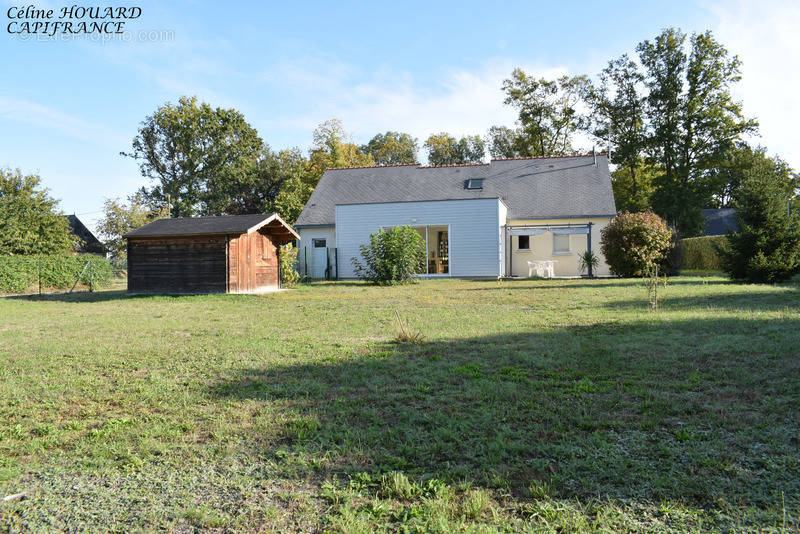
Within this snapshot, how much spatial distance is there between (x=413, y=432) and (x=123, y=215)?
46143 mm

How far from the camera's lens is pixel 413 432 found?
3.35 metres

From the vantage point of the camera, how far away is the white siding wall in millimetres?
22062

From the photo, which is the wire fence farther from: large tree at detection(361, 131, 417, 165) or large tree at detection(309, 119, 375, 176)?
large tree at detection(361, 131, 417, 165)

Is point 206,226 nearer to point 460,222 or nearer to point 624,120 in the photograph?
point 460,222

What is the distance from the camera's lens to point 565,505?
2.37m

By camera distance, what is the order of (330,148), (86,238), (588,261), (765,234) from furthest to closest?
(86,238)
(330,148)
(588,261)
(765,234)

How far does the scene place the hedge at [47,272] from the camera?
64.2ft

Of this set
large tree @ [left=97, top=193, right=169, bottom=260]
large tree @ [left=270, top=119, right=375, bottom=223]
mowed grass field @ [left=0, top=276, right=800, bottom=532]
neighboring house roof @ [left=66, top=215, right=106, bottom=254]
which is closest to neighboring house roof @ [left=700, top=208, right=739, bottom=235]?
large tree @ [left=270, top=119, right=375, bottom=223]

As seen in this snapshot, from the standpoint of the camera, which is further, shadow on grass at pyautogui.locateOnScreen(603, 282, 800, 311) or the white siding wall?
the white siding wall

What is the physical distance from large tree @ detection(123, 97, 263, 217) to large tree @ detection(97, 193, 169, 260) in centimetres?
89

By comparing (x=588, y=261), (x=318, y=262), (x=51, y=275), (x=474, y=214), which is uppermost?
(x=474, y=214)

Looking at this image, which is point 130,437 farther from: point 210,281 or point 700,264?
point 700,264

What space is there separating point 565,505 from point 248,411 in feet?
8.14

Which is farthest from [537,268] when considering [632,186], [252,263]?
[632,186]
